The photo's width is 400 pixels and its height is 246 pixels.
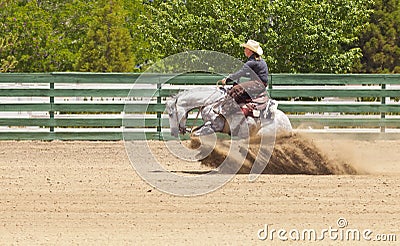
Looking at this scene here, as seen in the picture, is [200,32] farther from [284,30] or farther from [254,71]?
[254,71]

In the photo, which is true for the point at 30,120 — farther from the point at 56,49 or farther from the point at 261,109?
the point at 56,49

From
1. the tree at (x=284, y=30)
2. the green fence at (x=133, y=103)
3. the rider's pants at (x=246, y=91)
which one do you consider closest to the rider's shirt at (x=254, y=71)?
the rider's pants at (x=246, y=91)

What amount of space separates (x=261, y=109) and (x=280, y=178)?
3.37 ft

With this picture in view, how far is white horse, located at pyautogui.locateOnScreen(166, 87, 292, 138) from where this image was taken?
1162 cm

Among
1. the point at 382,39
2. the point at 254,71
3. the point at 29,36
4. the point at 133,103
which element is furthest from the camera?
the point at 29,36

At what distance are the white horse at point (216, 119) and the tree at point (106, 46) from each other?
1566cm

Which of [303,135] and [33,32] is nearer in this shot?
[303,135]

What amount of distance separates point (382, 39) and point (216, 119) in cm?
1631

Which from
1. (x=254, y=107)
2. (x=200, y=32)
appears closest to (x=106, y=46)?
(x=200, y=32)

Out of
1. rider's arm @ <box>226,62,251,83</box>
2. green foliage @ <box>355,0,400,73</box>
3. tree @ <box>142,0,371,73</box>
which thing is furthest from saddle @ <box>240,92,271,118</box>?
green foliage @ <box>355,0,400,73</box>

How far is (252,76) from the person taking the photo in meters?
11.4

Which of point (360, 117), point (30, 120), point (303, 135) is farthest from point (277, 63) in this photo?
point (303, 135)

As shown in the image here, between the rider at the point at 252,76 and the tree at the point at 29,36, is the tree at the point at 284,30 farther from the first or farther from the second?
the rider at the point at 252,76

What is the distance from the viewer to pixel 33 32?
93.4 ft
